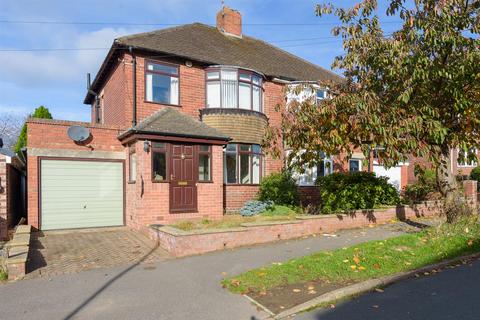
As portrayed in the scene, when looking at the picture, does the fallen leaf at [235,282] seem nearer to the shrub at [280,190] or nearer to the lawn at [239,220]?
the lawn at [239,220]

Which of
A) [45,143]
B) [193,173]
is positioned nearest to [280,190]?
[193,173]

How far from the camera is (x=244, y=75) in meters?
15.0

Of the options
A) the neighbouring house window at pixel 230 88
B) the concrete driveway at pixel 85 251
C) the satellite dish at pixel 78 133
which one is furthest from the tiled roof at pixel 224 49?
the concrete driveway at pixel 85 251

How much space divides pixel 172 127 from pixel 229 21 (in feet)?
31.0

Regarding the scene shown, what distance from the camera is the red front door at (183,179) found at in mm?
11555

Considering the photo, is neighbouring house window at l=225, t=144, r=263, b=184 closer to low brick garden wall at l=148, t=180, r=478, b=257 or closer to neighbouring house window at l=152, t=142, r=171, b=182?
neighbouring house window at l=152, t=142, r=171, b=182

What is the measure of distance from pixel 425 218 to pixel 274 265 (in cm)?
796

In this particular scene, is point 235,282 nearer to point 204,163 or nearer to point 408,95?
point 408,95

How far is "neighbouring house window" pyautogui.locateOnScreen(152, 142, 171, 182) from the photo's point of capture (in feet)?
37.4

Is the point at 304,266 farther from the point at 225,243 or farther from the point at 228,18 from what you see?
the point at 228,18

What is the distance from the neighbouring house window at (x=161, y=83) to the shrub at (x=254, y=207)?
4.43 m

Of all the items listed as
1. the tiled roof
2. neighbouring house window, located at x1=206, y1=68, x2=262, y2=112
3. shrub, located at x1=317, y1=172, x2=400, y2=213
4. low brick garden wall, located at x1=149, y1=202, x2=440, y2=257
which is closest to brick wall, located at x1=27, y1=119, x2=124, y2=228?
the tiled roof

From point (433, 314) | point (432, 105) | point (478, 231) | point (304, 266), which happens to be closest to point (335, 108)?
point (432, 105)

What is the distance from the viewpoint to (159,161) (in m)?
11.6
